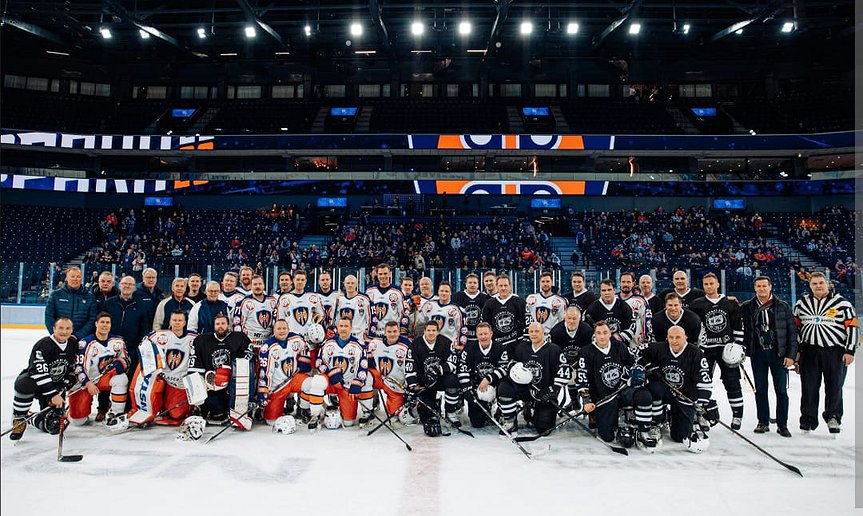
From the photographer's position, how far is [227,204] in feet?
86.1

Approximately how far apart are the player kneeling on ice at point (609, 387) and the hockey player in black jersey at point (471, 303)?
173 cm

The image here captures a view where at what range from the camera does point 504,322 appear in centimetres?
651

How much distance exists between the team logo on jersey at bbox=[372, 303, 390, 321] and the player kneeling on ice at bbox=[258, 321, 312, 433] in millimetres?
1249

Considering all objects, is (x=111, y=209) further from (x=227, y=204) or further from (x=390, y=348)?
(x=390, y=348)

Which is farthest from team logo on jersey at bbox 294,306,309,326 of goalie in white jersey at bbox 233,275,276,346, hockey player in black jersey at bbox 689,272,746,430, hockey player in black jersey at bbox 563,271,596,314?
hockey player in black jersey at bbox 689,272,746,430

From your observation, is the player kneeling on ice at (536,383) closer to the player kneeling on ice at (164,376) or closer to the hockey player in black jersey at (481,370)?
the hockey player in black jersey at (481,370)

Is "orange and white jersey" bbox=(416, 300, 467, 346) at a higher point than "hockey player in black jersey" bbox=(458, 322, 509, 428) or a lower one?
higher

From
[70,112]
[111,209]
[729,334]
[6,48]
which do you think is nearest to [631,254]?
[729,334]

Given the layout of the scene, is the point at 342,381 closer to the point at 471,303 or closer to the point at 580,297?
the point at 471,303

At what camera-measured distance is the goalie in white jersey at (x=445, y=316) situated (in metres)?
6.70

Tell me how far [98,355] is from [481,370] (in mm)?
4241

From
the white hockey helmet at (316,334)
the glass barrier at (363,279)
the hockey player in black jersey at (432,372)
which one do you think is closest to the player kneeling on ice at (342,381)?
the white hockey helmet at (316,334)

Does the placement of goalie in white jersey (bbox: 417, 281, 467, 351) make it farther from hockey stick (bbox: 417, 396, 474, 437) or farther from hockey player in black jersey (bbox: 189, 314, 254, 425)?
hockey player in black jersey (bbox: 189, 314, 254, 425)

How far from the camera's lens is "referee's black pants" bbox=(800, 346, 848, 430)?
5.61m
